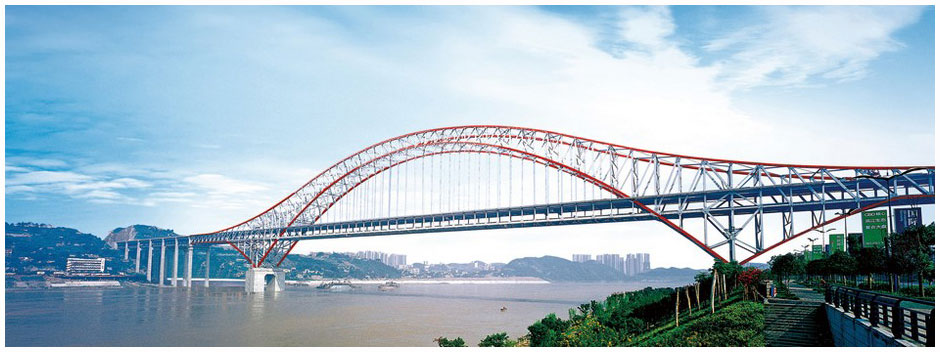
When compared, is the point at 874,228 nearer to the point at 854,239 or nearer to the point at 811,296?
the point at 811,296

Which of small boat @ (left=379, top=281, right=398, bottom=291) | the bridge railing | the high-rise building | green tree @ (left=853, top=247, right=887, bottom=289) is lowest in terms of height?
small boat @ (left=379, top=281, right=398, bottom=291)

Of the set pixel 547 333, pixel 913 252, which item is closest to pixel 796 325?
pixel 547 333

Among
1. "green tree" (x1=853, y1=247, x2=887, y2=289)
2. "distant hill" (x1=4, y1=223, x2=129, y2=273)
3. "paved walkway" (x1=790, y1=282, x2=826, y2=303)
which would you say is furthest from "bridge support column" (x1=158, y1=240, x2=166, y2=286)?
"green tree" (x1=853, y1=247, x2=887, y2=289)

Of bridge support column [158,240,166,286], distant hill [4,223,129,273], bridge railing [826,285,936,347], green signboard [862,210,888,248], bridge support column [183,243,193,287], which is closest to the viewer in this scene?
bridge railing [826,285,936,347]

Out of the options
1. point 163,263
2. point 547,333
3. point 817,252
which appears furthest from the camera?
point 163,263

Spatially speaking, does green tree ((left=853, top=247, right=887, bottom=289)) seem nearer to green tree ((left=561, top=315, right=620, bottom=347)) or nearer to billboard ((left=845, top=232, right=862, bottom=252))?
billboard ((left=845, top=232, right=862, bottom=252))

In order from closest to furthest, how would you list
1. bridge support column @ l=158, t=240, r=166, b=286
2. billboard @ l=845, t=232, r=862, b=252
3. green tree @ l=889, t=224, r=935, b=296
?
green tree @ l=889, t=224, r=935, b=296, billboard @ l=845, t=232, r=862, b=252, bridge support column @ l=158, t=240, r=166, b=286
